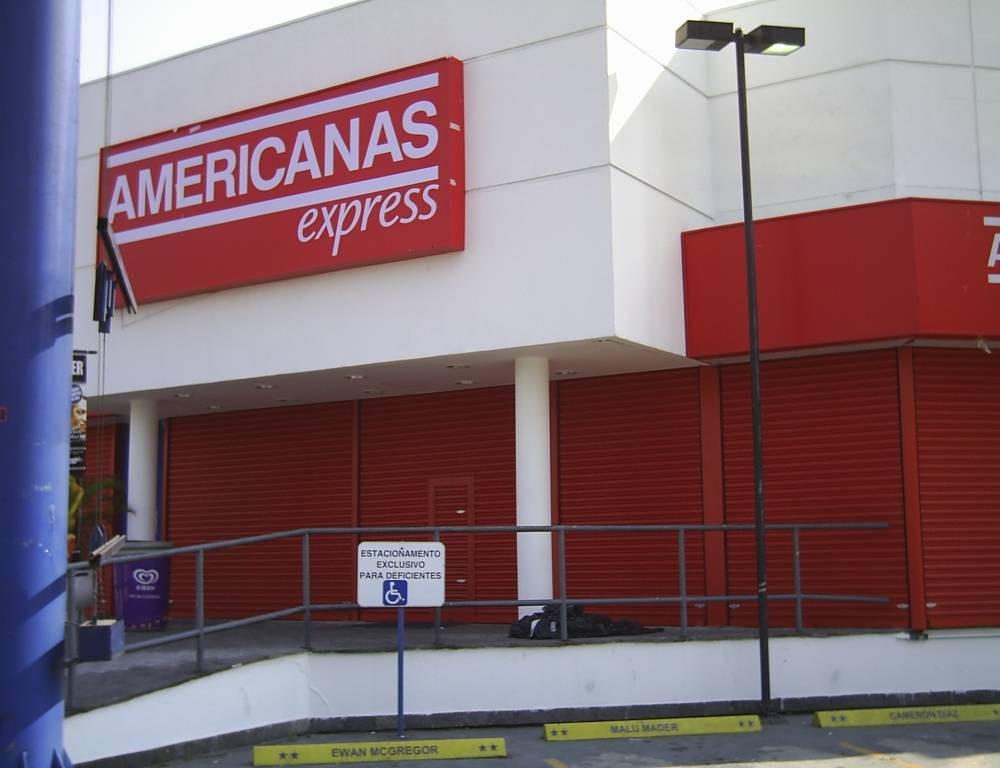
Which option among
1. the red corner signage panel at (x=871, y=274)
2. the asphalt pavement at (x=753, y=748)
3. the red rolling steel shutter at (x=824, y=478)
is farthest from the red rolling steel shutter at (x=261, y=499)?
the red corner signage panel at (x=871, y=274)

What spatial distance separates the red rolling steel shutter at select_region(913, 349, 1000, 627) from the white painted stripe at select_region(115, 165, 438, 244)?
601 cm

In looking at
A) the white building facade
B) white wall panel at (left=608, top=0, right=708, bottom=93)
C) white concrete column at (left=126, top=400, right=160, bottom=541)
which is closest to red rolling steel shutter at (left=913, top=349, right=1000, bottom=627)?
the white building facade

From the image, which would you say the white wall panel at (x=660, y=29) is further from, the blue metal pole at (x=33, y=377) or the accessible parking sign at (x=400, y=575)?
the blue metal pole at (x=33, y=377)

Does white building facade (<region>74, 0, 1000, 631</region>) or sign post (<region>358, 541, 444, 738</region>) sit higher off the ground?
white building facade (<region>74, 0, 1000, 631</region>)

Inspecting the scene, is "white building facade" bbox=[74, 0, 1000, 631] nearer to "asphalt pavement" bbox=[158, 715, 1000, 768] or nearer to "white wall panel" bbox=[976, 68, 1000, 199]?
"white wall panel" bbox=[976, 68, 1000, 199]

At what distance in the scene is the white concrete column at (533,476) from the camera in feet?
43.8

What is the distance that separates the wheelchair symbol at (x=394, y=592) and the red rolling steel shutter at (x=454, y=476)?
187 inches

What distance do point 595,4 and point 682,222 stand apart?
267 cm

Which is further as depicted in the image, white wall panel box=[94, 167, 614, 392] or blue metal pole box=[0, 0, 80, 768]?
white wall panel box=[94, 167, 614, 392]

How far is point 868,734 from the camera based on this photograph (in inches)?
425

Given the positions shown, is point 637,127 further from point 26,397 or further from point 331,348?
point 26,397

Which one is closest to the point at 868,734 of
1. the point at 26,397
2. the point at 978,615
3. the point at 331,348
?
the point at 978,615

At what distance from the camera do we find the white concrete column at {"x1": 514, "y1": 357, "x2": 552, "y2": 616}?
13.4m

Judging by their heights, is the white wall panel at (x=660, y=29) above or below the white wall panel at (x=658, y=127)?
above
